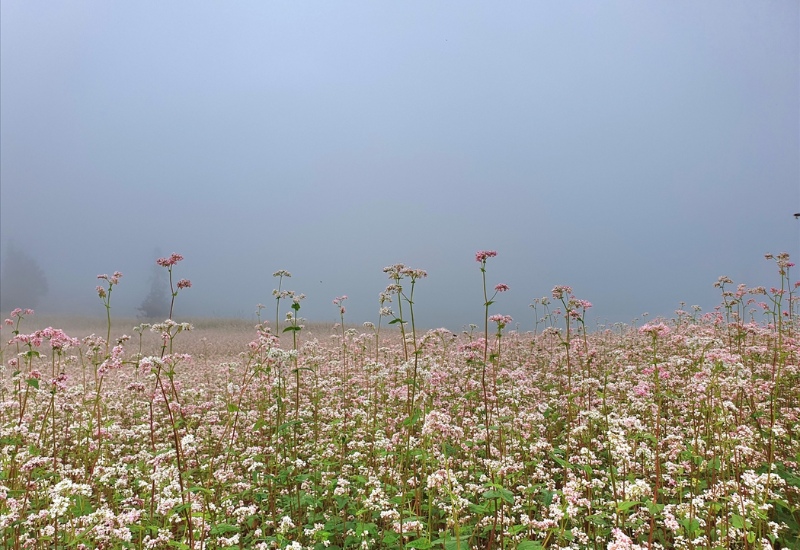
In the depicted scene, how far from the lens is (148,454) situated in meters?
7.83

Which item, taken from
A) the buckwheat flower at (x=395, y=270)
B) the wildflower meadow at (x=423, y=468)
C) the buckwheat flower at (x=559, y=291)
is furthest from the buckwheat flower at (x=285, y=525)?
the buckwheat flower at (x=559, y=291)

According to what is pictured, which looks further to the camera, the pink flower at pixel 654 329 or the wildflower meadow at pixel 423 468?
the pink flower at pixel 654 329

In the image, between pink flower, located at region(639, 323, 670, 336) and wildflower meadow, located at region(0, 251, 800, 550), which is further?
pink flower, located at region(639, 323, 670, 336)

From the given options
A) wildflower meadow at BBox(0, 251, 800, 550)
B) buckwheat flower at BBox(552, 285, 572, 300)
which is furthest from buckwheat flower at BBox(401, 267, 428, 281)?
buckwheat flower at BBox(552, 285, 572, 300)

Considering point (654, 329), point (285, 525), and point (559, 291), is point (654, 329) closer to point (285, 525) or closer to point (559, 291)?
point (559, 291)

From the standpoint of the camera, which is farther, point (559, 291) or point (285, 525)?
point (559, 291)

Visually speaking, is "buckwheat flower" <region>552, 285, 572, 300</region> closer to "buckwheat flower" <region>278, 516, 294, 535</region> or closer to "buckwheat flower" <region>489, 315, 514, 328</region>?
"buckwheat flower" <region>489, 315, 514, 328</region>

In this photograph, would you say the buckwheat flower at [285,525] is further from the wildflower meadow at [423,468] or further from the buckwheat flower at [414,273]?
the buckwheat flower at [414,273]

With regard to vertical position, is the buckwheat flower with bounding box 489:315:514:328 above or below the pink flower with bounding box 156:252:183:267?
below

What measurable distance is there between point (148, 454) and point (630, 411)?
31.5ft

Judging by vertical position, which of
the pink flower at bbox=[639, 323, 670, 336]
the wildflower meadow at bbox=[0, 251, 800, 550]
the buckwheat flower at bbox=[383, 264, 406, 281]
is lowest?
the wildflower meadow at bbox=[0, 251, 800, 550]

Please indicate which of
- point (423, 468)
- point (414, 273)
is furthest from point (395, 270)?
point (423, 468)

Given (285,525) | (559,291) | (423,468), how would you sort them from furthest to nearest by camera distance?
(559,291)
(423,468)
(285,525)

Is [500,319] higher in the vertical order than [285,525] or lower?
higher
